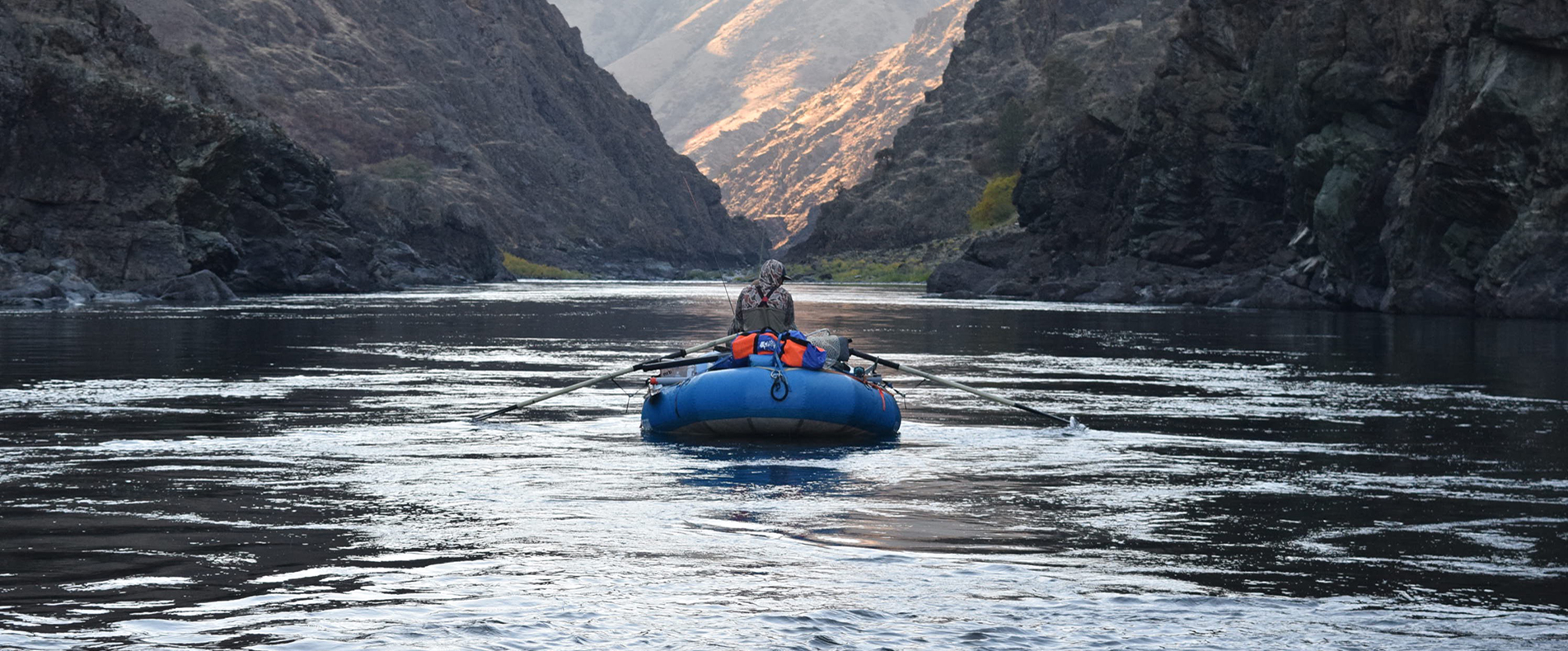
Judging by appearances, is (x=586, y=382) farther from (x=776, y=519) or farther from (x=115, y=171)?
(x=115, y=171)

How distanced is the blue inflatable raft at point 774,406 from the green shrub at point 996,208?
162m

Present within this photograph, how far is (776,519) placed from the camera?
13508 millimetres

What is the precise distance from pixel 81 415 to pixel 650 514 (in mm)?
11395

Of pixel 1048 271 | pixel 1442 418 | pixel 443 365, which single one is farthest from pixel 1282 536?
pixel 1048 271

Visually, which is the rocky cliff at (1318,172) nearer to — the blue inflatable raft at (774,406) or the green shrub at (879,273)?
the green shrub at (879,273)

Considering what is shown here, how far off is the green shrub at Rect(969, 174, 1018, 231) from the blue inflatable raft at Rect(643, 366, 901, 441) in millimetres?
161582

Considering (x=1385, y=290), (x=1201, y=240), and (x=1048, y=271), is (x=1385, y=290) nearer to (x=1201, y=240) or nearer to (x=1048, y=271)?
(x=1201, y=240)

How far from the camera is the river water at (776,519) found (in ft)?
30.9

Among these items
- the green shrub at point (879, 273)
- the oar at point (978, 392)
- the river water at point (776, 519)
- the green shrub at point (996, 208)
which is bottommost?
the river water at point (776, 519)

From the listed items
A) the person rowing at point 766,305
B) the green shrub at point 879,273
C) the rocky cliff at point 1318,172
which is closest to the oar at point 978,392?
the person rowing at point 766,305

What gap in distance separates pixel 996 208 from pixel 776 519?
172m

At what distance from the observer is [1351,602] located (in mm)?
10141

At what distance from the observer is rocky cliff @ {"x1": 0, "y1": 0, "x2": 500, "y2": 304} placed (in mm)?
86438

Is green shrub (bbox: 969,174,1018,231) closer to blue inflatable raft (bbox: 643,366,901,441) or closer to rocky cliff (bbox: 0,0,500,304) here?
rocky cliff (bbox: 0,0,500,304)
